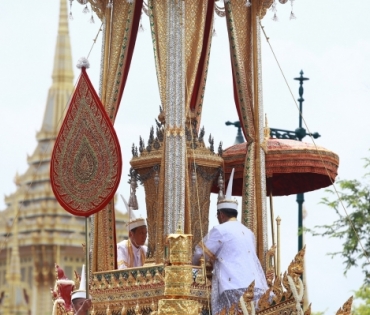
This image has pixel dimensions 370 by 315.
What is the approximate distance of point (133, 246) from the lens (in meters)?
17.2

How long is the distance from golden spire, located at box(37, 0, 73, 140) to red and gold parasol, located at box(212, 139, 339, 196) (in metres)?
25.4

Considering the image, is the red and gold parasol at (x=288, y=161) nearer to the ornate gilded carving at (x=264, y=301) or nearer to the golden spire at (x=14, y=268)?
the ornate gilded carving at (x=264, y=301)

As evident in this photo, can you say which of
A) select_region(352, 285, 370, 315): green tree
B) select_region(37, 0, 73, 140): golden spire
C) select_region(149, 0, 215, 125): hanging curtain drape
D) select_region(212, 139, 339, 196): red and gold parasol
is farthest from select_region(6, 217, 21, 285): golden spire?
select_region(149, 0, 215, 125): hanging curtain drape

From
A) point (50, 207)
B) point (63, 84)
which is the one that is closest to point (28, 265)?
point (50, 207)

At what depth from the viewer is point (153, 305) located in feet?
50.1

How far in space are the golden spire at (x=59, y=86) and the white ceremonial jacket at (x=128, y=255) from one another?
85.2ft

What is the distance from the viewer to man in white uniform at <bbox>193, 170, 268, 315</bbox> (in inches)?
573

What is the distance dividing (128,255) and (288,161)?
2276mm

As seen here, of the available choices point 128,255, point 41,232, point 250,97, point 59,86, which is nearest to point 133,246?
point 128,255

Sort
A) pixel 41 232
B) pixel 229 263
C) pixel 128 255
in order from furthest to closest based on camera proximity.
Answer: pixel 41 232, pixel 128 255, pixel 229 263

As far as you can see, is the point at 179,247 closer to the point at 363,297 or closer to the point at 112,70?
the point at 112,70

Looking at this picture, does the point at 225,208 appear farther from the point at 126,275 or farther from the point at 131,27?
the point at 131,27

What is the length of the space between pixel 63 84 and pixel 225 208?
2908cm

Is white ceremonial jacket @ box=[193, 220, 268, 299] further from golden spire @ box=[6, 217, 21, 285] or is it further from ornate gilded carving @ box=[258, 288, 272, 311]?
golden spire @ box=[6, 217, 21, 285]
